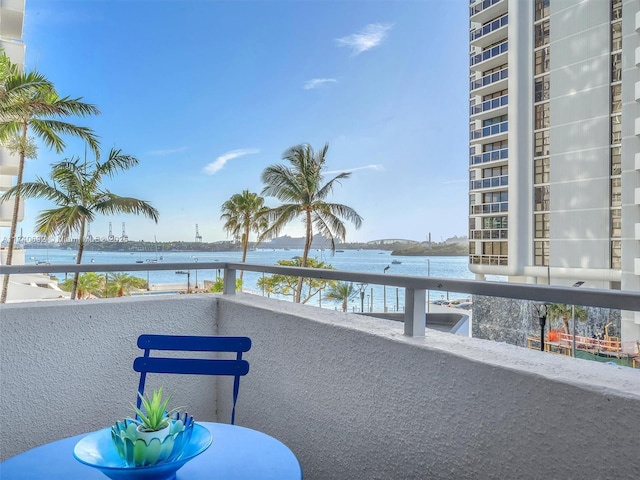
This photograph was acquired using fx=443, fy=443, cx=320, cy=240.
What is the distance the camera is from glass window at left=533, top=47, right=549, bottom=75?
64.0 ft

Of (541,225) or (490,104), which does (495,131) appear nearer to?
(490,104)

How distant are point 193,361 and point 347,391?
0.57 meters

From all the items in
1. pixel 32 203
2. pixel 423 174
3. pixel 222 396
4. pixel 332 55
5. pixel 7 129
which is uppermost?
pixel 332 55

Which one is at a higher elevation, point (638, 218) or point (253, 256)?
point (638, 218)

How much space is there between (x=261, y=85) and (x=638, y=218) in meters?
20.3

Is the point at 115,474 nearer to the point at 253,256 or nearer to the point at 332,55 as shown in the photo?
the point at 253,256

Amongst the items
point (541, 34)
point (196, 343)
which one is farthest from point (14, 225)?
point (541, 34)

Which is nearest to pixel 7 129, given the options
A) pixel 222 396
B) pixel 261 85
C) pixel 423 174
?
pixel 222 396

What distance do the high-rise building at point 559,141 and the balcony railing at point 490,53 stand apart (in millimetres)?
58

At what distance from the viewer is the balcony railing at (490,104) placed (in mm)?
20375

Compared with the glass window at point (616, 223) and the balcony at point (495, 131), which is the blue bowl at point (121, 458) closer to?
the glass window at point (616, 223)

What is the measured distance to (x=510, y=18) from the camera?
19.7 metres

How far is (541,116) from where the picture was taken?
19609 millimetres

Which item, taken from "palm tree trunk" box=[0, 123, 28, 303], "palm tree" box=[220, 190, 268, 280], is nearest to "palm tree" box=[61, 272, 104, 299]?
"palm tree trunk" box=[0, 123, 28, 303]
